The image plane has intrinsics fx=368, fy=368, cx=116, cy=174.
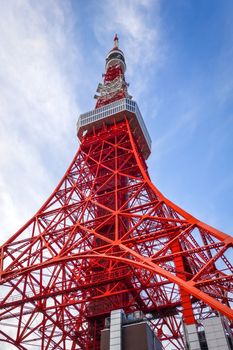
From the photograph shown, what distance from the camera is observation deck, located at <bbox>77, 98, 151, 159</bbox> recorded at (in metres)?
24.5

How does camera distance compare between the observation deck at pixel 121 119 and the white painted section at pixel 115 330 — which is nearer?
the white painted section at pixel 115 330

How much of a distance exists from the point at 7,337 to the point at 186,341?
26.8 feet

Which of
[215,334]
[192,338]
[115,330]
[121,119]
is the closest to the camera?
[215,334]

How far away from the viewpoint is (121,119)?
81.0ft

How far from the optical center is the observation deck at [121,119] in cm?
2448

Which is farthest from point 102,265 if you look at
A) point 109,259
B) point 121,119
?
point 121,119

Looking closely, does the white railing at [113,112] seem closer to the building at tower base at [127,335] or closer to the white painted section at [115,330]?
the white painted section at [115,330]

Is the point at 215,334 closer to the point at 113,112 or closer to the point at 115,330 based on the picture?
the point at 115,330

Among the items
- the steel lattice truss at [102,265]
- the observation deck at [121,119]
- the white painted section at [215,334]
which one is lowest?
the white painted section at [215,334]

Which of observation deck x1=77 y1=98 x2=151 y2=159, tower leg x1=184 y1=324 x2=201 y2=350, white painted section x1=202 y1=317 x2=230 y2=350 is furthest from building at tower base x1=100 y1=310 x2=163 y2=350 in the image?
observation deck x1=77 y1=98 x2=151 y2=159

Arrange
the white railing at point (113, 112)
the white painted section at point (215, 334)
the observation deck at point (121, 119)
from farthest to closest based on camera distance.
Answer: the white railing at point (113, 112) → the observation deck at point (121, 119) → the white painted section at point (215, 334)

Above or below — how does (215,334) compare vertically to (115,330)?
below

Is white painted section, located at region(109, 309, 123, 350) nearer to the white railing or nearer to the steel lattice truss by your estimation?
the steel lattice truss

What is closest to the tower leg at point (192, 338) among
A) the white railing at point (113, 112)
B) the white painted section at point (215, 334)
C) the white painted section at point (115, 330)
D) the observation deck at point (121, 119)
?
the white painted section at point (215, 334)
